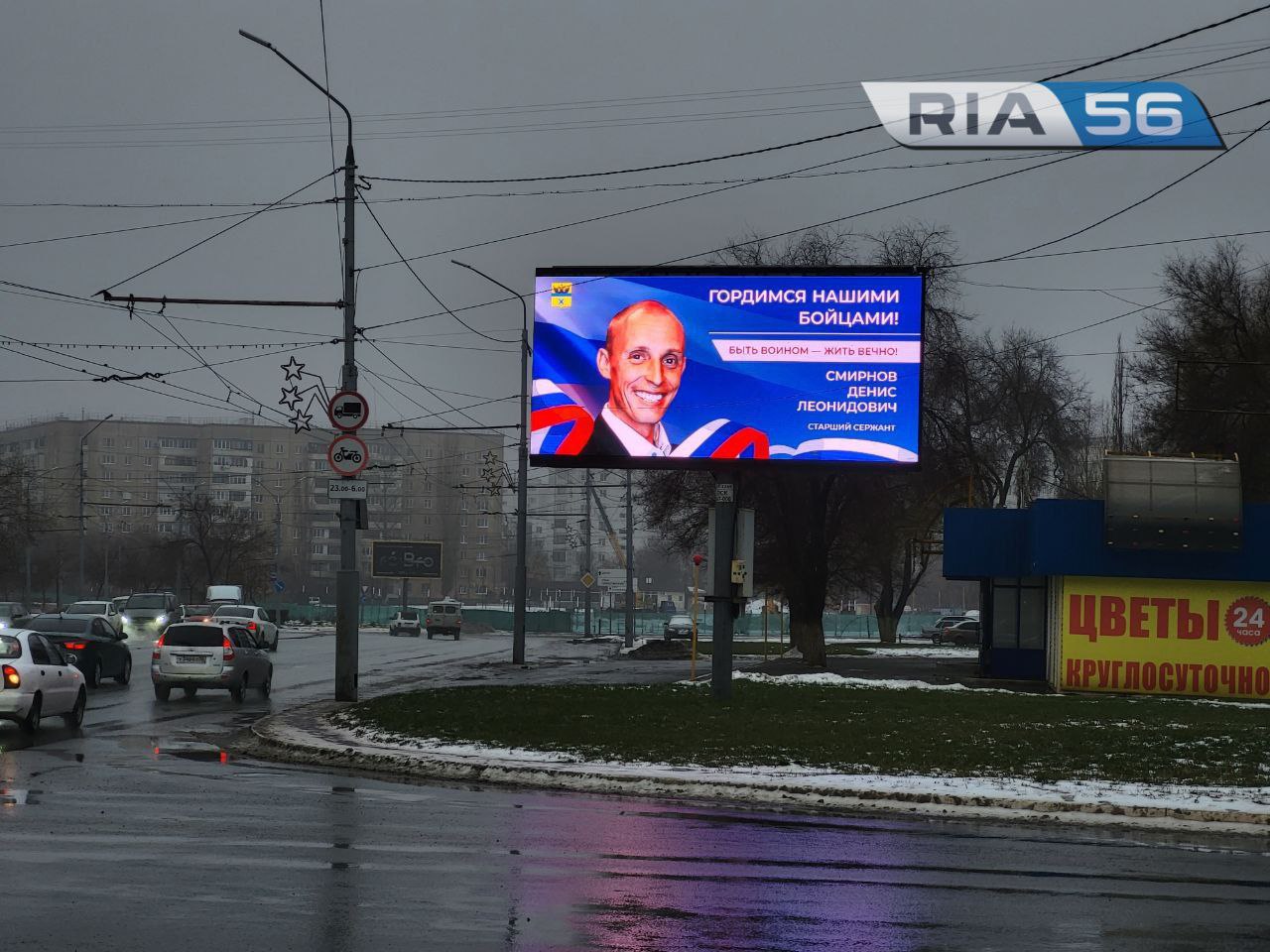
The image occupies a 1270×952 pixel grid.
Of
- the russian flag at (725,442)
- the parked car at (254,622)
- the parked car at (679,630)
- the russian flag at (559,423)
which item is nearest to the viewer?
the russian flag at (725,442)

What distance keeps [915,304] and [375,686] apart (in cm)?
1491

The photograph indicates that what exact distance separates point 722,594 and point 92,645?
13876 mm

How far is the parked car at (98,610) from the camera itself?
57.8 meters

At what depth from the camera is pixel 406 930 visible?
791 cm

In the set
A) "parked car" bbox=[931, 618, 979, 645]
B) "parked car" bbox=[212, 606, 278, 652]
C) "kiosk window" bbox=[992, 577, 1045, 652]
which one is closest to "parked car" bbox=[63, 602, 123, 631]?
"parked car" bbox=[212, 606, 278, 652]

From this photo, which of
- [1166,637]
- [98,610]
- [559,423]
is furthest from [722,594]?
[98,610]

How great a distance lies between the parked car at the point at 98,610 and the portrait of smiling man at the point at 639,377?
3280 centimetres

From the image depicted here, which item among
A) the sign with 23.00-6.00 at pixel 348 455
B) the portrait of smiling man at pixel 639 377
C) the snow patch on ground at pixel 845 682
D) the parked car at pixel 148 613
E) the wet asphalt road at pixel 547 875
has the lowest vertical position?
the parked car at pixel 148 613

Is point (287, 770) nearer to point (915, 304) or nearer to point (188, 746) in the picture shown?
point (188, 746)

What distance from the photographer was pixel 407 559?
375 feet

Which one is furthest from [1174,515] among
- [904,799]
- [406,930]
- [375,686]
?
[406,930]

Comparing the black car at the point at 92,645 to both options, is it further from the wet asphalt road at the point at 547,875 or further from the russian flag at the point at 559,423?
the wet asphalt road at the point at 547,875

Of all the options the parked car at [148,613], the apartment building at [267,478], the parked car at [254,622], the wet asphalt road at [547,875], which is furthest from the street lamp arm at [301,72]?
the apartment building at [267,478]

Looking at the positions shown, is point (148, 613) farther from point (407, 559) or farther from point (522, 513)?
point (407, 559)
